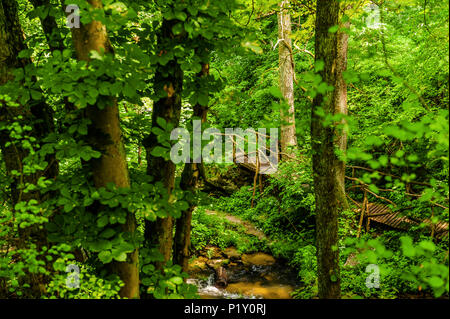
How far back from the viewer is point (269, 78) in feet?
42.3

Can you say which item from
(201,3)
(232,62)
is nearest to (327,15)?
(201,3)

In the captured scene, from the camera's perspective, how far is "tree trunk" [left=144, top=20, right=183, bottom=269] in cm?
303

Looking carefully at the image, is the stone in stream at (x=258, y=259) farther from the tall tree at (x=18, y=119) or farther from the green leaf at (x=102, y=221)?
the green leaf at (x=102, y=221)

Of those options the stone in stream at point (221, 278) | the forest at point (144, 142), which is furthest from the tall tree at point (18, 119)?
the stone in stream at point (221, 278)

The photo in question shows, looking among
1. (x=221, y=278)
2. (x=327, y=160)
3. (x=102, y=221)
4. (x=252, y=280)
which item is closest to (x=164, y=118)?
(x=102, y=221)

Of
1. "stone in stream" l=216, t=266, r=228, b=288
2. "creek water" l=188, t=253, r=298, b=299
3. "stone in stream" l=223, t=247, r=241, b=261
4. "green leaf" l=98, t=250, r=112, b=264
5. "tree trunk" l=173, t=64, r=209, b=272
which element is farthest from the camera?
"stone in stream" l=223, t=247, r=241, b=261

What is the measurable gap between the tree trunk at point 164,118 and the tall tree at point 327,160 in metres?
1.46

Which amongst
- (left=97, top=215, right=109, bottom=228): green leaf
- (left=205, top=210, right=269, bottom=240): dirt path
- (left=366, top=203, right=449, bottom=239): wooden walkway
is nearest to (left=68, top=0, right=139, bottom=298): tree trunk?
(left=97, top=215, right=109, bottom=228): green leaf

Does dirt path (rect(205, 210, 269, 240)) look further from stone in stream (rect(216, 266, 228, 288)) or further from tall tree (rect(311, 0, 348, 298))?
tall tree (rect(311, 0, 348, 298))

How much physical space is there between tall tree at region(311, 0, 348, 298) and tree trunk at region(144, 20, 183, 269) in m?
1.46

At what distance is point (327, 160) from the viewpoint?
3529 mm

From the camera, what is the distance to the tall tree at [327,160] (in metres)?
3.36
